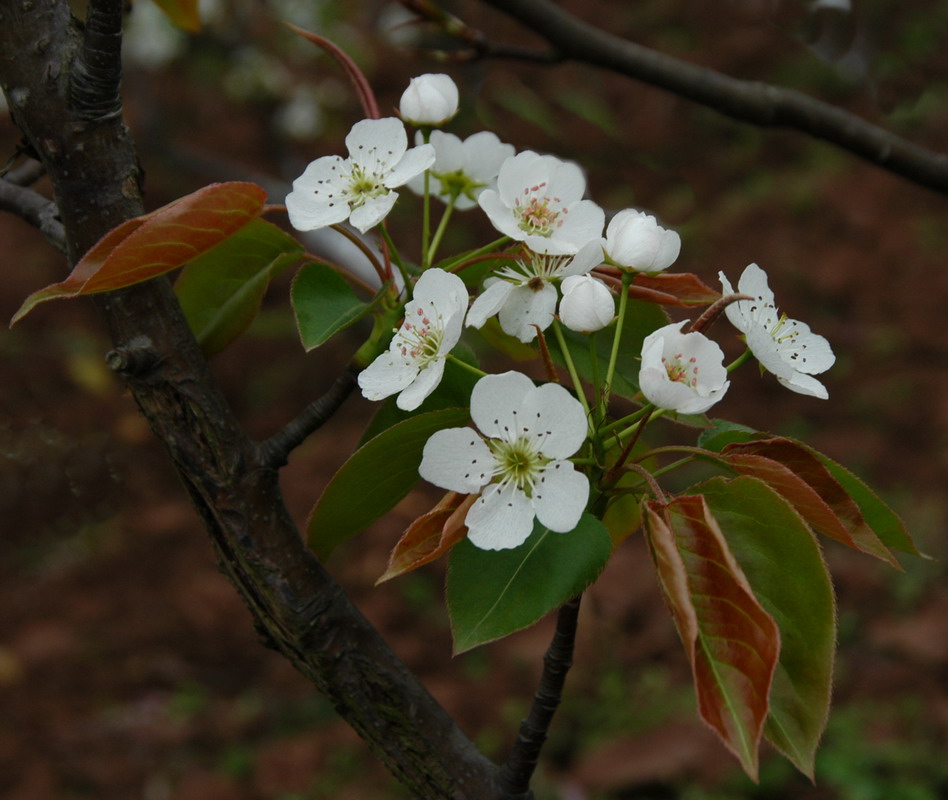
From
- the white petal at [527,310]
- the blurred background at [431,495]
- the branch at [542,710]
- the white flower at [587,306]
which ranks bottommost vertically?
the blurred background at [431,495]

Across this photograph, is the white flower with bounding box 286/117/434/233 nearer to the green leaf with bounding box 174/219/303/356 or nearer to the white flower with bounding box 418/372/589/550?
the green leaf with bounding box 174/219/303/356

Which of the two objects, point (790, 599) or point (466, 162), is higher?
point (466, 162)

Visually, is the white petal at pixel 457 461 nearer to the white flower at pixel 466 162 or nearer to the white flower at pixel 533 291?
the white flower at pixel 533 291

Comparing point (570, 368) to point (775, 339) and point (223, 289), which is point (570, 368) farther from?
point (223, 289)

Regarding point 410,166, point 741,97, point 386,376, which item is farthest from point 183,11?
point 741,97

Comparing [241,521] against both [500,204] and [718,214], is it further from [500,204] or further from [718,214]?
[718,214]

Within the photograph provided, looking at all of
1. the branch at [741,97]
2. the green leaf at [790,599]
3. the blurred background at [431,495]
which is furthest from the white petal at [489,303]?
the branch at [741,97]
